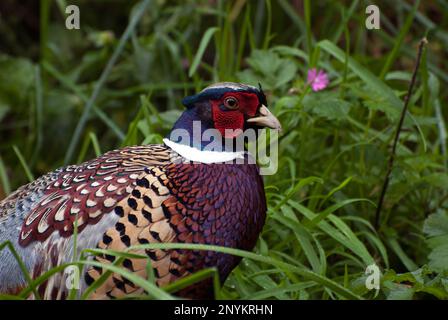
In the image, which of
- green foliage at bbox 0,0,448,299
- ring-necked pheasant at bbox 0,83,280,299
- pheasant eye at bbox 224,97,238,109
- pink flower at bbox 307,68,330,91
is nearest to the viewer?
ring-necked pheasant at bbox 0,83,280,299

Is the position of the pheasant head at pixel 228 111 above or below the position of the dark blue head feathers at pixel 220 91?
below

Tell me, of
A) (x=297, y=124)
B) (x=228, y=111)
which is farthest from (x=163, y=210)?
(x=297, y=124)

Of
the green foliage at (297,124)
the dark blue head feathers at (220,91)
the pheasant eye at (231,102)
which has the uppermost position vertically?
the dark blue head feathers at (220,91)

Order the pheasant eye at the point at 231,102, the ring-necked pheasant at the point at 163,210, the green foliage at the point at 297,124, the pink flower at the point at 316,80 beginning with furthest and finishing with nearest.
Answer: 1. the pink flower at the point at 316,80
2. the green foliage at the point at 297,124
3. the pheasant eye at the point at 231,102
4. the ring-necked pheasant at the point at 163,210

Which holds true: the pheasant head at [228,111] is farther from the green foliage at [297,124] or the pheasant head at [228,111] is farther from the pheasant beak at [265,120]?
the green foliage at [297,124]

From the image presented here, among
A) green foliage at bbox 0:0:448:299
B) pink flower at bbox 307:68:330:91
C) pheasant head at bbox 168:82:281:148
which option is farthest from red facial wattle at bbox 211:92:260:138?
pink flower at bbox 307:68:330:91

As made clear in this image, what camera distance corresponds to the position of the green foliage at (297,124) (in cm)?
251

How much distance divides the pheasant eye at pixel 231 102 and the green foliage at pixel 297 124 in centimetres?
40

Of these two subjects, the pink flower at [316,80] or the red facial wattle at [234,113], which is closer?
the red facial wattle at [234,113]

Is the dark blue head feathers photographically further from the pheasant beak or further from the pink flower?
the pink flower

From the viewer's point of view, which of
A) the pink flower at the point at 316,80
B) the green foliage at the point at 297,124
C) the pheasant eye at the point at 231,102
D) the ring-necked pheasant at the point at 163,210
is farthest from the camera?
the pink flower at the point at 316,80

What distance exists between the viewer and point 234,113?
2.23m

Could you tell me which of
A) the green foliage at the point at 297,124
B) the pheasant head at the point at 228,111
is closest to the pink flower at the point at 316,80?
the green foliage at the point at 297,124

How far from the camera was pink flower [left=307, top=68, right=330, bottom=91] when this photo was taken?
2967mm
